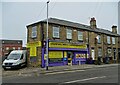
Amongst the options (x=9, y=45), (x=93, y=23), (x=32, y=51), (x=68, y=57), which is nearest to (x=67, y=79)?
(x=32, y=51)

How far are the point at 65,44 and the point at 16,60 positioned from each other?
782cm

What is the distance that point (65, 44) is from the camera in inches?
1136

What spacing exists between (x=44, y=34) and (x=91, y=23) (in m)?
13.3

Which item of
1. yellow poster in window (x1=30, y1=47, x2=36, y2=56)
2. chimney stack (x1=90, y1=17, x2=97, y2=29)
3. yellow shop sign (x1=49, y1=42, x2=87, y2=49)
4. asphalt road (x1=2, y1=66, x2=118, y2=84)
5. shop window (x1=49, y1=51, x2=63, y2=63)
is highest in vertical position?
chimney stack (x1=90, y1=17, x2=97, y2=29)

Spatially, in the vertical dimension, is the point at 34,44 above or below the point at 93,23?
below

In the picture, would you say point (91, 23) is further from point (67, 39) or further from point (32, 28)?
point (32, 28)

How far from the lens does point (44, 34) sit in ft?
87.7

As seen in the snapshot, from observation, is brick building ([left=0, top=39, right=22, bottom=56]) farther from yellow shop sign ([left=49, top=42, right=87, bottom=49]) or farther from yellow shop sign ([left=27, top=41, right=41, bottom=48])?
yellow shop sign ([left=27, top=41, right=41, bottom=48])

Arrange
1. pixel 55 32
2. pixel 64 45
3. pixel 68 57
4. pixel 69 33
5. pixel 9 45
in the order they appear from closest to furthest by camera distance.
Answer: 1. pixel 55 32
2. pixel 64 45
3. pixel 68 57
4. pixel 69 33
5. pixel 9 45

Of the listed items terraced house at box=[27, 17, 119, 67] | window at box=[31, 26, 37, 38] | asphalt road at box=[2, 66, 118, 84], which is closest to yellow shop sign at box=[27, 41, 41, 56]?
terraced house at box=[27, 17, 119, 67]

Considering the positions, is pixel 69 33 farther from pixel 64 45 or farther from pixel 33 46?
pixel 33 46

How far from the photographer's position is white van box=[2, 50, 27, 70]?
77.8 ft

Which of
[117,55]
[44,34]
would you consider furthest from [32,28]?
[117,55]

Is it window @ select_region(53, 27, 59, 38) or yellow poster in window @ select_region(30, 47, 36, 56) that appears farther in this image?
window @ select_region(53, 27, 59, 38)
